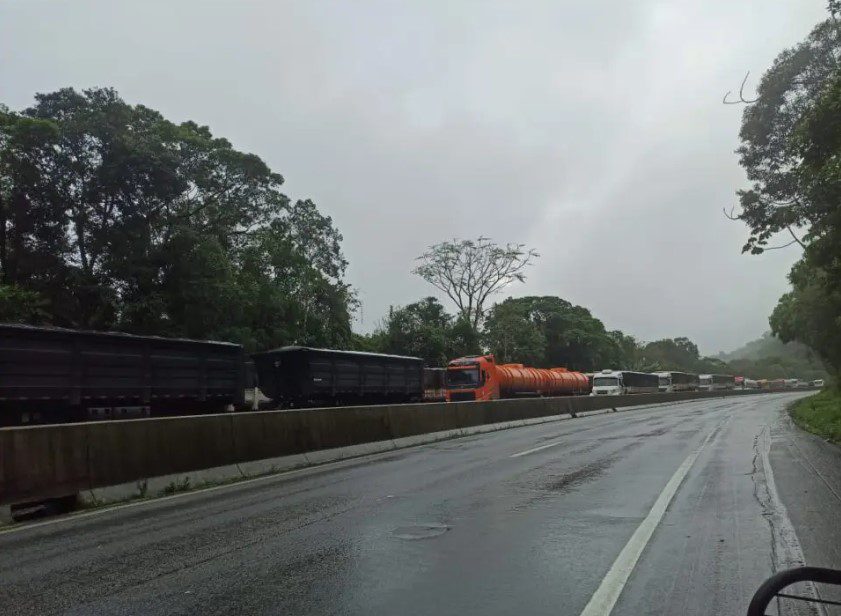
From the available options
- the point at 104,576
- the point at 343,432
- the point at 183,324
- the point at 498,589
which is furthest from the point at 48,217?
the point at 498,589

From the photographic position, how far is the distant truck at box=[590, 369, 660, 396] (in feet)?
182

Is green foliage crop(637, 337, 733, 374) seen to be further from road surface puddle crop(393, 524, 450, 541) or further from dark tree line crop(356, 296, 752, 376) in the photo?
road surface puddle crop(393, 524, 450, 541)

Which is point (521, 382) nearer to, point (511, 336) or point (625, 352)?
point (511, 336)

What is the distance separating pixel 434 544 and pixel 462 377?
34.7 meters

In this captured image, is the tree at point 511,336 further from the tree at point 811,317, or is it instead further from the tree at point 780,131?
the tree at point 780,131

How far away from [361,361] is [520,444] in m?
14.1

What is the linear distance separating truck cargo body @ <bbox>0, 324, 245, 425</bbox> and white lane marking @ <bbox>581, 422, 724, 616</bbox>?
14.9 meters

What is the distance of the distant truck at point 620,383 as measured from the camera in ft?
182

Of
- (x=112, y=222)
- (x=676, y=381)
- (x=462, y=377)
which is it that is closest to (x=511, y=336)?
(x=676, y=381)

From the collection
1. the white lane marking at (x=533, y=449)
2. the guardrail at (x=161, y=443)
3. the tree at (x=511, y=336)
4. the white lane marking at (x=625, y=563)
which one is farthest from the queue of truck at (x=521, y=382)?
the white lane marking at (x=625, y=563)

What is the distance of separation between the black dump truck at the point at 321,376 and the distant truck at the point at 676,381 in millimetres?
47357

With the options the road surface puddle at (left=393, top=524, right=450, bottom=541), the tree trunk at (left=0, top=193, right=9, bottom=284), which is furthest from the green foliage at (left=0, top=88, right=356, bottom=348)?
the road surface puddle at (left=393, top=524, right=450, bottom=541)

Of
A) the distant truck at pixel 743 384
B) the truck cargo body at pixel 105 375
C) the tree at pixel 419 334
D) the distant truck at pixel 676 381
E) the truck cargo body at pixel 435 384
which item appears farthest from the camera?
the distant truck at pixel 743 384

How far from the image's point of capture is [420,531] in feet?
24.2
